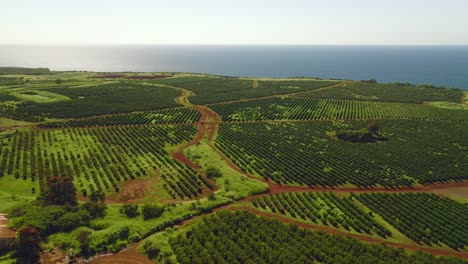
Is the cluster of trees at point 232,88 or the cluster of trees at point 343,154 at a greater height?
the cluster of trees at point 232,88

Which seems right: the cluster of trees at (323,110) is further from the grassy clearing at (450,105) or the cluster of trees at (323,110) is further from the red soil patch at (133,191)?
the red soil patch at (133,191)

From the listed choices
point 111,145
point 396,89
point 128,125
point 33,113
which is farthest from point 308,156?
point 396,89

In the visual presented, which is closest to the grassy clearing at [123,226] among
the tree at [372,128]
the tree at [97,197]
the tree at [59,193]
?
the tree at [97,197]

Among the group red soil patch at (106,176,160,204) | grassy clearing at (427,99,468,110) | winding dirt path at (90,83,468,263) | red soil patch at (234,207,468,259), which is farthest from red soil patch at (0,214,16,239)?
grassy clearing at (427,99,468,110)

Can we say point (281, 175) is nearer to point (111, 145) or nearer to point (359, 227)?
point (359, 227)

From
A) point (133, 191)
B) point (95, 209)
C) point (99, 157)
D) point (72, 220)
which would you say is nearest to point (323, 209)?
point (133, 191)

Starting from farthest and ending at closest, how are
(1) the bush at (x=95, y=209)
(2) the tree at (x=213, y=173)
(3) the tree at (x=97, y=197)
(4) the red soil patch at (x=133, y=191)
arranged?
(2) the tree at (x=213, y=173) < (4) the red soil patch at (x=133, y=191) < (3) the tree at (x=97, y=197) < (1) the bush at (x=95, y=209)

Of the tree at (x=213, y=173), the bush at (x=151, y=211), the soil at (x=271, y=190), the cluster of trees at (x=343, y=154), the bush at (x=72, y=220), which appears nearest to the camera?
the soil at (x=271, y=190)
